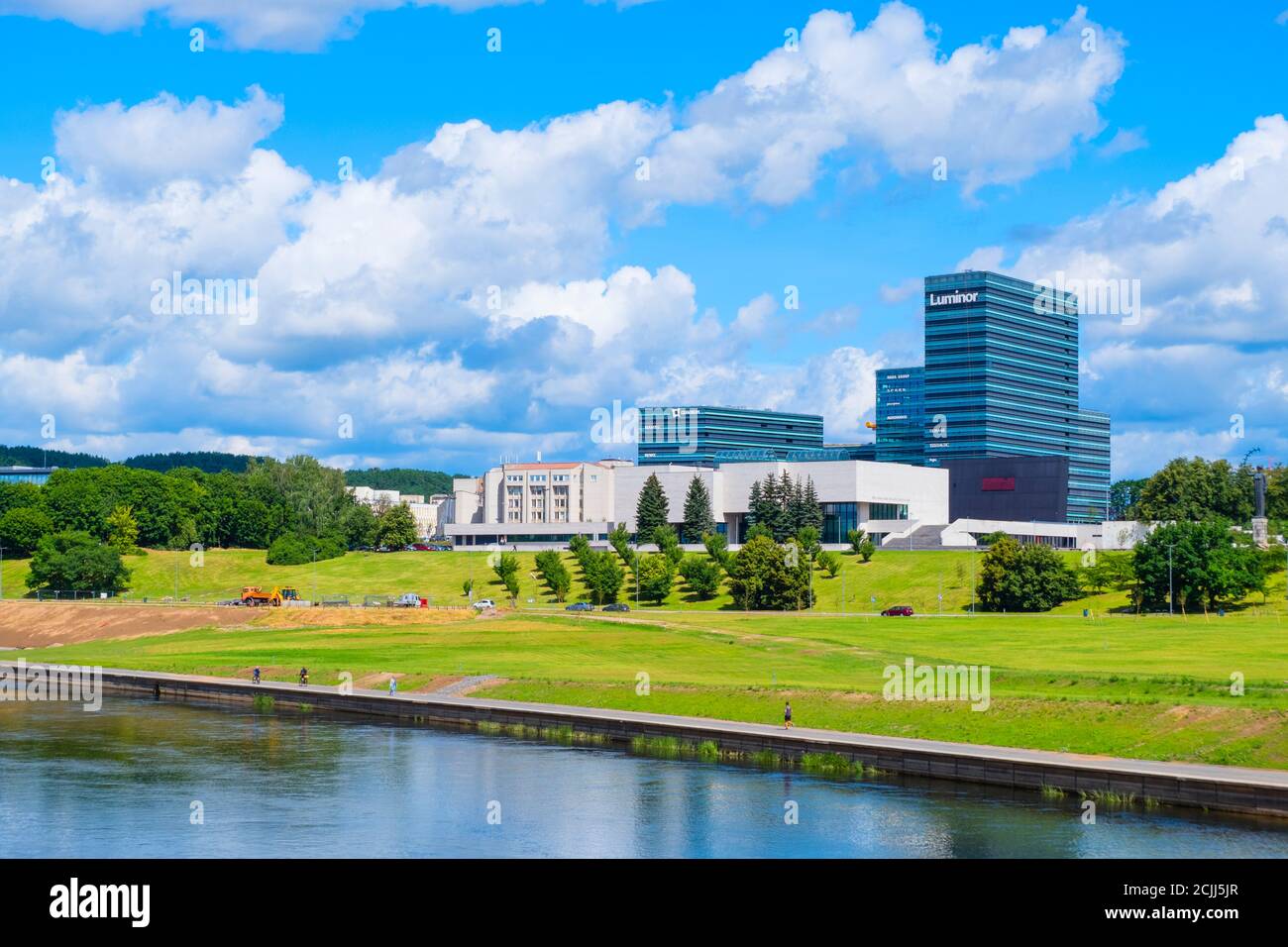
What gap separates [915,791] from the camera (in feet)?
161

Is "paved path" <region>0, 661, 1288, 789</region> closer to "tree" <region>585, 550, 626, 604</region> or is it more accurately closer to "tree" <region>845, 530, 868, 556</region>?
"tree" <region>585, 550, 626, 604</region>

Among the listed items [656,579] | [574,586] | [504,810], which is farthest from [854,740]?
[574,586]

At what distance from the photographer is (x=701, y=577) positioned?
530 feet

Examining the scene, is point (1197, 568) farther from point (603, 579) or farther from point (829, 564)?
point (603, 579)

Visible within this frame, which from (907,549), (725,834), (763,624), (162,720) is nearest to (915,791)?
(725,834)

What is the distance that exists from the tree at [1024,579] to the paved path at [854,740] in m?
82.8

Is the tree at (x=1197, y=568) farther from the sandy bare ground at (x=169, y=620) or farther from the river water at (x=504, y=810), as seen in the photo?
the river water at (x=504, y=810)

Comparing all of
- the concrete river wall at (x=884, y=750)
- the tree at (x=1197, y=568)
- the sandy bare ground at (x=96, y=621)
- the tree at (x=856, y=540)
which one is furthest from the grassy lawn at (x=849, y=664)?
the tree at (x=856, y=540)

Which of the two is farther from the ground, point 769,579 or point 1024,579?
point 1024,579

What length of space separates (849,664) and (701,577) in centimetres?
7371

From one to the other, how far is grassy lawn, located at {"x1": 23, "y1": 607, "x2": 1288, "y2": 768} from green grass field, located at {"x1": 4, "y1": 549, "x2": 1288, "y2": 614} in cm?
2076

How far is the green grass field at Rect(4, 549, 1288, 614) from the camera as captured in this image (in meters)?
152
